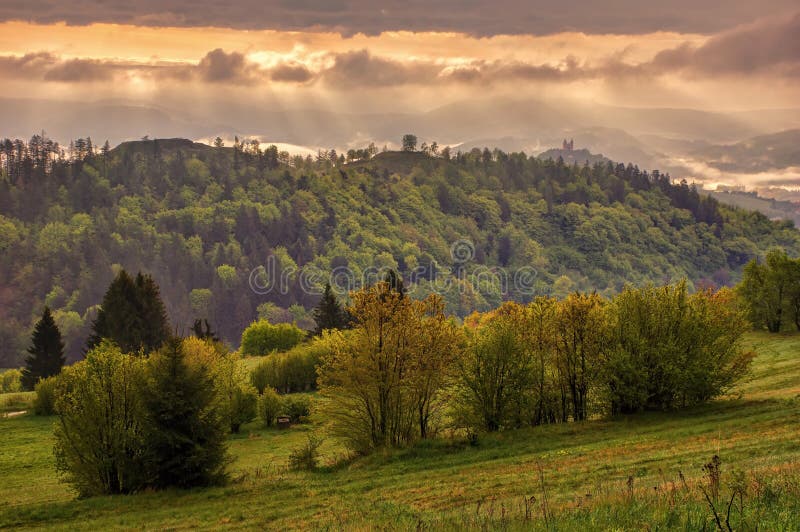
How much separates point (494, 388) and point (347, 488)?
570 inches

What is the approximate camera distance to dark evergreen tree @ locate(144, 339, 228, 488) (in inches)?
1484

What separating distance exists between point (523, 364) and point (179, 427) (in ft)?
68.0

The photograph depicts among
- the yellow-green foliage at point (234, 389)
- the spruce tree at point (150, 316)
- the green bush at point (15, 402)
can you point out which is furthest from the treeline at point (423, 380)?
the spruce tree at point (150, 316)

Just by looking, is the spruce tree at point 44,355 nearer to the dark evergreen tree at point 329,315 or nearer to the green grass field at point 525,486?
the dark evergreen tree at point 329,315

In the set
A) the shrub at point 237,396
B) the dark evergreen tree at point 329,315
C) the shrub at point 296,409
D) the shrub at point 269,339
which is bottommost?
the shrub at point 296,409

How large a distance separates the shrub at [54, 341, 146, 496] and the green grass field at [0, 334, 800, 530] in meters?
1.90

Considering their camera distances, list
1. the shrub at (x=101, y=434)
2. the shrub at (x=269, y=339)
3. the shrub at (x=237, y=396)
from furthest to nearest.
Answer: the shrub at (x=269, y=339) < the shrub at (x=237, y=396) < the shrub at (x=101, y=434)

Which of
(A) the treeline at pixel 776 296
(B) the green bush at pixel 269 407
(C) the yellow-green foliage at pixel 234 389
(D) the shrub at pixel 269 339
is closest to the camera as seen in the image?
(C) the yellow-green foliage at pixel 234 389

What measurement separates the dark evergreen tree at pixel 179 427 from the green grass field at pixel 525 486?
4.75 ft

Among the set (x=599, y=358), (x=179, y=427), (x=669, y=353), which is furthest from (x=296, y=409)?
(x=669, y=353)

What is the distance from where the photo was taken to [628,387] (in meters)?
43.2

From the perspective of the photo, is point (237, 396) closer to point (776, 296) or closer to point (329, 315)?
point (329, 315)

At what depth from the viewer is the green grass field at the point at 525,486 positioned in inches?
639

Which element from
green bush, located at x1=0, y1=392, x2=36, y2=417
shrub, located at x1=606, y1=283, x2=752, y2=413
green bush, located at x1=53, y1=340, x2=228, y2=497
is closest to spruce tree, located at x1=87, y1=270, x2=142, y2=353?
green bush, located at x1=0, y1=392, x2=36, y2=417
